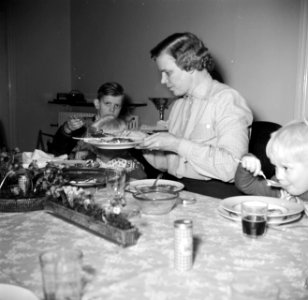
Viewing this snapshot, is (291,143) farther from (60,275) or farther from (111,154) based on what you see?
(111,154)

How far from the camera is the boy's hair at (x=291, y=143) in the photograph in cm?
151

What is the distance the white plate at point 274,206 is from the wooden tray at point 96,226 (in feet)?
1.36

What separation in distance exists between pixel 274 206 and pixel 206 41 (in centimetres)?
244

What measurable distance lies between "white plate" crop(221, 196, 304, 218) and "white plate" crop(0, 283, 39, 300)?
78 cm

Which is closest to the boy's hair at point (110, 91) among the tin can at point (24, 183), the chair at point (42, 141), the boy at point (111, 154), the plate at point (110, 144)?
the boy at point (111, 154)

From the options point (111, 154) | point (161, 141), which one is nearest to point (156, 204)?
point (161, 141)

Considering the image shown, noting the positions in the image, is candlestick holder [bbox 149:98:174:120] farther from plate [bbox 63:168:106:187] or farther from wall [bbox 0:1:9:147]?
wall [bbox 0:1:9:147]

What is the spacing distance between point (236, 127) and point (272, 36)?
1331 millimetres

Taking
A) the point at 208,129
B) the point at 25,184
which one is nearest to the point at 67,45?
the point at 208,129

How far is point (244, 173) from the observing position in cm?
174

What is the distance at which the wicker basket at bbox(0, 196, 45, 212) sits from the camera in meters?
1.57

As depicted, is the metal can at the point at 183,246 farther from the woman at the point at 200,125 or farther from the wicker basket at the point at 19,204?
the woman at the point at 200,125

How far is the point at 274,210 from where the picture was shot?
150cm

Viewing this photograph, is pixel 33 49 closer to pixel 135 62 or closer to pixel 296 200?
pixel 135 62
